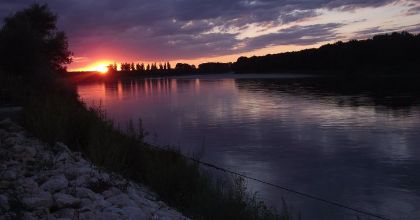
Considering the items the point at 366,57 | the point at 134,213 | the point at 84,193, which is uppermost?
the point at 366,57

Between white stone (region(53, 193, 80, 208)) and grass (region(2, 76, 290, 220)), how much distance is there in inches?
118

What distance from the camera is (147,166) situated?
11422 millimetres

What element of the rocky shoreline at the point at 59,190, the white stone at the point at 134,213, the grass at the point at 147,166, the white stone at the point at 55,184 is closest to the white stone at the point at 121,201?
the rocky shoreline at the point at 59,190

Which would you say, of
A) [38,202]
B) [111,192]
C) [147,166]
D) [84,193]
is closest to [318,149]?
[147,166]

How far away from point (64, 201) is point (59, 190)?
729 millimetres

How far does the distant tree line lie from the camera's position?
339ft

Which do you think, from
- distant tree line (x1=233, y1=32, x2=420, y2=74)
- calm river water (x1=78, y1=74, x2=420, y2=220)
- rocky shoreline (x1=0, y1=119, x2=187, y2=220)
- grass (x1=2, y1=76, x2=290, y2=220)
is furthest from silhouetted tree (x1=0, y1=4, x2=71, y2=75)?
distant tree line (x1=233, y1=32, x2=420, y2=74)

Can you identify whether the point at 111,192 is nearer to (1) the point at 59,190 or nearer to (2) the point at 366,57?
(1) the point at 59,190

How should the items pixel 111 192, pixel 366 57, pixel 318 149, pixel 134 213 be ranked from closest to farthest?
pixel 134 213 → pixel 111 192 → pixel 318 149 → pixel 366 57

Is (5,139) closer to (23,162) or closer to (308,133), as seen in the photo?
(23,162)

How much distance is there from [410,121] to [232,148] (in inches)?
554

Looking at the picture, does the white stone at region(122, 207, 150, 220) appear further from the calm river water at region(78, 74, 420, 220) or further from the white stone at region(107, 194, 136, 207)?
the calm river water at region(78, 74, 420, 220)

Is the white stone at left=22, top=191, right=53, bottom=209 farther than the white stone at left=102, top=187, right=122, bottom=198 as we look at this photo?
No

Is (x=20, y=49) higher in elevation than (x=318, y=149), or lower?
higher
